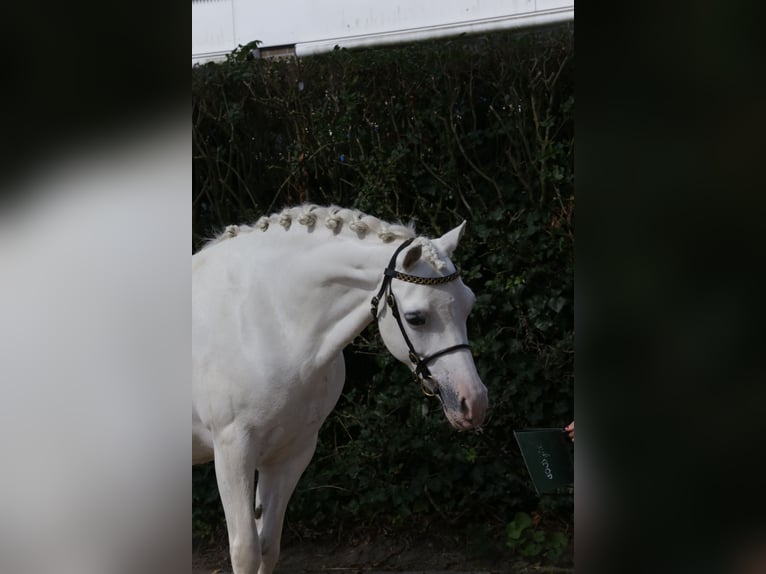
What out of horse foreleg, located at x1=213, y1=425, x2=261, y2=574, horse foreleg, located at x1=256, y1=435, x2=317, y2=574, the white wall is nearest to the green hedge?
the white wall

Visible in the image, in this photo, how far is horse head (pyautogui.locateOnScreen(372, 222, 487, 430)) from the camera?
2.15 metres

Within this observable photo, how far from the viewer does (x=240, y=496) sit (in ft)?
7.17

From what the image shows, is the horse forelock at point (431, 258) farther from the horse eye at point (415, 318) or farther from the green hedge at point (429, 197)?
the green hedge at point (429, 197)

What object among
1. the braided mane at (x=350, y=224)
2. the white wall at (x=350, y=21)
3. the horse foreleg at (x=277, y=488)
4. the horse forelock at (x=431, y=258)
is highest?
the white wall at (x=350, y=21)

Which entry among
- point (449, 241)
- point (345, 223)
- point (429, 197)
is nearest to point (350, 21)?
point (429, 197)

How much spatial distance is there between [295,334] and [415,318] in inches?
13.6

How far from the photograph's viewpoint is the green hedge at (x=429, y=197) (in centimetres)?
338
